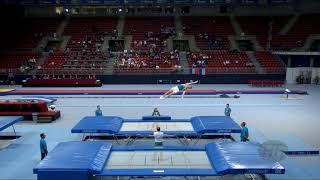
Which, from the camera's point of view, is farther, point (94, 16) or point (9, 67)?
point (94, 16)

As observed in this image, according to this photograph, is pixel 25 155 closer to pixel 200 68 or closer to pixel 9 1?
pixel 200 68

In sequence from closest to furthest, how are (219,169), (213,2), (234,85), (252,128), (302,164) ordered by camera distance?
1. (219,169)
2. (302,164)
3. (252,128)
4. (234,85)
5. (213,2)

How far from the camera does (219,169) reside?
413 inches

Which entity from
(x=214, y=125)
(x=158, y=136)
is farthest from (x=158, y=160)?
(x=214, y=125)

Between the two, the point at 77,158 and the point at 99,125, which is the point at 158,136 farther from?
the point at 99,125

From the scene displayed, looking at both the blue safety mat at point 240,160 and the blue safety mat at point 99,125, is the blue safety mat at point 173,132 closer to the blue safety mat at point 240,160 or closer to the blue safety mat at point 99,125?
the blue safety mat at point 99,125

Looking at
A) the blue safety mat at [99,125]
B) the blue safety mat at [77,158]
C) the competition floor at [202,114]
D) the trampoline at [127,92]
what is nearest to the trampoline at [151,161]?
the blue safety mat at [77,158]

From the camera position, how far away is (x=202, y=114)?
72.9 ft

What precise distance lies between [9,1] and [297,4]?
113ft

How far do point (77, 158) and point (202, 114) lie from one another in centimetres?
1214

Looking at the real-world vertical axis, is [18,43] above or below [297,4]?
below

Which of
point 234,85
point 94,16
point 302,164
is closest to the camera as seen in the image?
point 302,164

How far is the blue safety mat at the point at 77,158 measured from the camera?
1041 centimetres

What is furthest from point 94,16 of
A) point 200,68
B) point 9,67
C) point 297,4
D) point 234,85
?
point 297,4
